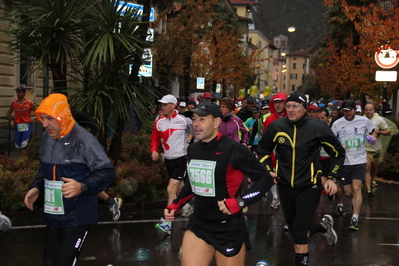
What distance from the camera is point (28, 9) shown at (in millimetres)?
10672

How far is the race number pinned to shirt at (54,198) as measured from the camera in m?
4.36

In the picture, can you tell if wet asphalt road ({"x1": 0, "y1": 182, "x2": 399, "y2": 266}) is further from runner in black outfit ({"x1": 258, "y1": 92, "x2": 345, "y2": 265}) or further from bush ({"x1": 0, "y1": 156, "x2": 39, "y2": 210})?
runner in black outfit ({"x1": 258, "y1": 92, "x2": 345, "y2": 265})

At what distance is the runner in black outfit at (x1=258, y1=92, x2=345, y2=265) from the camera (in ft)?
19.1

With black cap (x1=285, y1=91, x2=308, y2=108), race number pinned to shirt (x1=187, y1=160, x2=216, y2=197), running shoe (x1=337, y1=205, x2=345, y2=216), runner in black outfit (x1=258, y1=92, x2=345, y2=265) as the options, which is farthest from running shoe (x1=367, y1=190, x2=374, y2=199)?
race number pinned to shirt (x1=187, y1=160, x2=216, y2=197)

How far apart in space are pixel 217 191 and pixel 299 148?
5.88 feet

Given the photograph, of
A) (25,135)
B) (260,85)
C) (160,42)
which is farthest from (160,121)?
(260,85)

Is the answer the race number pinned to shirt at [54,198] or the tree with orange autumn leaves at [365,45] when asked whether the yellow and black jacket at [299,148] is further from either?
the tree with orange autumn leaves at [365,45]

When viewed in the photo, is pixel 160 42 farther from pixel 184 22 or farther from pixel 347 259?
pixel 347 259

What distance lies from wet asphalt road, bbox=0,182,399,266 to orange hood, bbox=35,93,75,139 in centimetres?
248

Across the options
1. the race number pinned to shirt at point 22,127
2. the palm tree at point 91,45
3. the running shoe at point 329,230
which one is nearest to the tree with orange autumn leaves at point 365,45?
the palm tree at point 91,45

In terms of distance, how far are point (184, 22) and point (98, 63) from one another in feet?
58.8

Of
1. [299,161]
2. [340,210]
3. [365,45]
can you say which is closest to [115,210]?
[299,161]

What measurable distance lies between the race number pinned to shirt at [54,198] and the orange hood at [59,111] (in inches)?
14.9

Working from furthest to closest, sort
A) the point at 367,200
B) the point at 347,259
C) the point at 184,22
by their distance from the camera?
the point at 184,22 → the point at 367,200 → the point at 347,259
